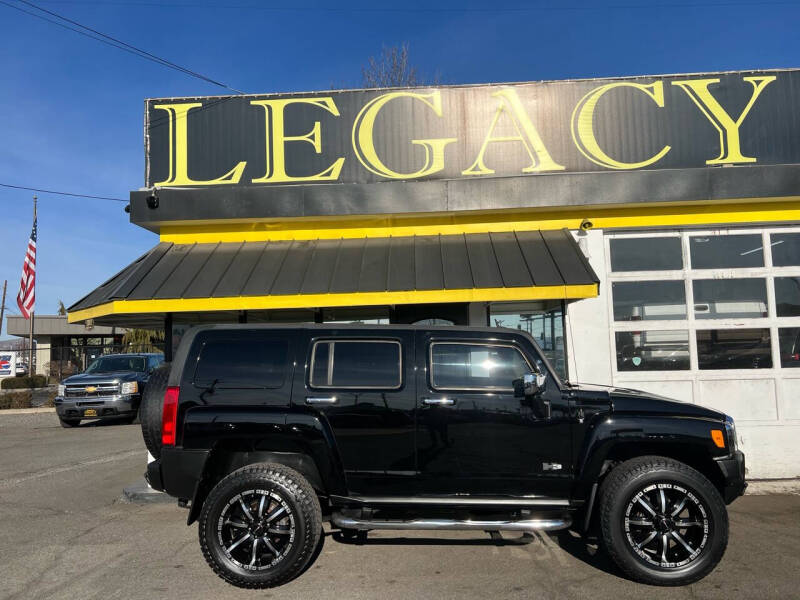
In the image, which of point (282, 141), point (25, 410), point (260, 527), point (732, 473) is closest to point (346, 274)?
point (282, 141)

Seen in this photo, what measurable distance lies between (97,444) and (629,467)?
10325 millimetres

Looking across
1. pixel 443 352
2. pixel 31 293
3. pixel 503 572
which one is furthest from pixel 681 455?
pixel 31 293

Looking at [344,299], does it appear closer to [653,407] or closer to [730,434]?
[653,407]

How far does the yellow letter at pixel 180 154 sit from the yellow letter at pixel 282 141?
378mm

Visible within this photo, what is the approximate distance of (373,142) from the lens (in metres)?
8.46

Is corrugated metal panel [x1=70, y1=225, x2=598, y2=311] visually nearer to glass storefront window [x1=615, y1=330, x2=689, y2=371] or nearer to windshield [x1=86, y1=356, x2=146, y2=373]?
glass storefront window [x1=615, y1=330, x2=689, y2=371]

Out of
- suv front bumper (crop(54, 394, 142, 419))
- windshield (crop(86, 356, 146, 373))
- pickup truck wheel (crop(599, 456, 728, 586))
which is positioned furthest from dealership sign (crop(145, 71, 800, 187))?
windshield (crop(86, 356, 146, 373))

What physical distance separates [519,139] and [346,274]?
3353 millimetres

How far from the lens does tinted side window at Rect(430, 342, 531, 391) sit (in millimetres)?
4586

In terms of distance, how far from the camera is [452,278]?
696 cm

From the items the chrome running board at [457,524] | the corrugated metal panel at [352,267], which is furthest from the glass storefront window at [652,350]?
the chrome running board at [457,524]

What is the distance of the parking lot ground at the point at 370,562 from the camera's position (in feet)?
13.7

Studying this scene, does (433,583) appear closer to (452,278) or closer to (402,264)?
(452,278)

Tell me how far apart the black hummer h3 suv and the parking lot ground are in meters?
0.30
